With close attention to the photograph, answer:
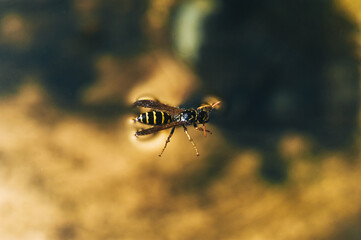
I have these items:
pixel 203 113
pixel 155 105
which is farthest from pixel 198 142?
pixel 155 105

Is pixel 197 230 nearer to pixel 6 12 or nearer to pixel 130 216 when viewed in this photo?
pixel 130 216

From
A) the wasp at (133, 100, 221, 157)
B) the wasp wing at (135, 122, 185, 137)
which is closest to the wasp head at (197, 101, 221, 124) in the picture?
the wasp at (133, 100, 221, 157)

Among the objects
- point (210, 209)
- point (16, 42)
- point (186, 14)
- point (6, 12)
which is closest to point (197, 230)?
point (210, 209)

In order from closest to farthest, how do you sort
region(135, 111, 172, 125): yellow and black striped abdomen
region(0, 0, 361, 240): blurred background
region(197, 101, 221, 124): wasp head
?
1. region(0, 0, 361, 240): blurred background
2. region(135, 111, 172, 125): yellow and black striped abdomen
3. region(197, 101, 221, 124): wasp head

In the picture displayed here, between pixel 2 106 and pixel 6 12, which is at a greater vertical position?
pixel 6 12

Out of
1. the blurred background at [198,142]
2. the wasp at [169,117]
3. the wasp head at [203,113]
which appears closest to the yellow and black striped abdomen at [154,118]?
the wasp at [169,117]

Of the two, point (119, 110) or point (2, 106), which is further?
point (119, 110)

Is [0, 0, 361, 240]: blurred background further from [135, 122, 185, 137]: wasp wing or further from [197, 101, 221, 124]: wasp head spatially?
[197, 101, 221, 124]: wasp head
